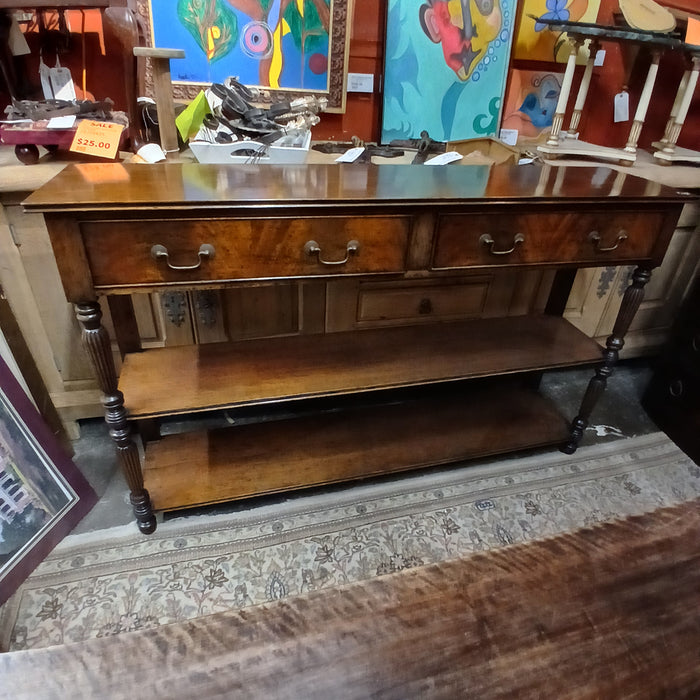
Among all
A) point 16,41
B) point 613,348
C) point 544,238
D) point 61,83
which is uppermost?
point 16,41

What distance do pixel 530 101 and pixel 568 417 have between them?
123 centimetres

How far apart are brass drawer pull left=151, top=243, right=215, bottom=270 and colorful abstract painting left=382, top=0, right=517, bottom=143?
106 cm

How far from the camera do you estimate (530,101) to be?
194 centimetres

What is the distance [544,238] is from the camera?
1.25 m

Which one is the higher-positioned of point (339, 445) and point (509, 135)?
point (509, 135)

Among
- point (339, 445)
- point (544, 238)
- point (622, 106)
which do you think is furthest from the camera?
point (622, 106)

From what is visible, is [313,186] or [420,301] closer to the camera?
[313,186]

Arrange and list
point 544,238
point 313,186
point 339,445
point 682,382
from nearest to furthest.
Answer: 1. point 313,186
2. point 544,238
3. point 339,445
4. point 682,382

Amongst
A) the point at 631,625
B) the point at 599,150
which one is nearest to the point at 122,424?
the point at 631,625

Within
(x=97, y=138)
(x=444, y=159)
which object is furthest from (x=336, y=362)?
(x=97, y=138)

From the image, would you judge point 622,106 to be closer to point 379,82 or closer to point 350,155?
point 379,82

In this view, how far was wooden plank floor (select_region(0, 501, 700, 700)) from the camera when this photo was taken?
50 centimetres

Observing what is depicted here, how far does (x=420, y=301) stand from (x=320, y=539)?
2.79 ft

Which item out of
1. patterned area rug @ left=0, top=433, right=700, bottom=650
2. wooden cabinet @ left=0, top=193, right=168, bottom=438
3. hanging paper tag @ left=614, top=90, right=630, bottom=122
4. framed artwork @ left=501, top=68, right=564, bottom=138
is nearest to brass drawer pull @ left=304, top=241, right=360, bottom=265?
wooden cabinet @ left=0, top=193, right=168, bottom=438
